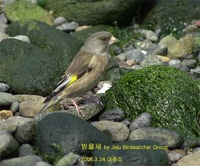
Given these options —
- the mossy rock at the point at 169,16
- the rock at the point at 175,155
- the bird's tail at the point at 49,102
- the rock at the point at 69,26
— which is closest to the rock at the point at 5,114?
the bird's tail at the point at 49,102

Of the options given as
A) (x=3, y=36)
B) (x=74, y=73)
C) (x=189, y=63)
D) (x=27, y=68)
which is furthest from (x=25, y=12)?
(x=74, y=73)

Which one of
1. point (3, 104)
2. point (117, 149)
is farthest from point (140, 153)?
point (3, 104)

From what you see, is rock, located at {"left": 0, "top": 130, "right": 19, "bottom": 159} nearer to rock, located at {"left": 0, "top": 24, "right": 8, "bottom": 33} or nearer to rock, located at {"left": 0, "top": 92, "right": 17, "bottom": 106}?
rock, located at {"left": 0, "top": 92, "right": 17, "bottom": 106}

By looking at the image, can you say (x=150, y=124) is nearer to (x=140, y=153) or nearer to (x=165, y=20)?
(x=140, y=153)

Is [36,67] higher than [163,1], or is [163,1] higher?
[36,67]

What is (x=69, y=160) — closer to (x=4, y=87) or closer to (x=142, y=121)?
(x=142, y=121)

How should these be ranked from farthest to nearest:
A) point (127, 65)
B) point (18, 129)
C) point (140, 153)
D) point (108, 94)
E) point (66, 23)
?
point (66, 23) < point (127, 65) < point (108, 94) < point (18, 129) < point (140, 153)

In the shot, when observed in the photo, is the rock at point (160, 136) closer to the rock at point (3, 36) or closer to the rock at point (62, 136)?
the rock at point (62, 136)
